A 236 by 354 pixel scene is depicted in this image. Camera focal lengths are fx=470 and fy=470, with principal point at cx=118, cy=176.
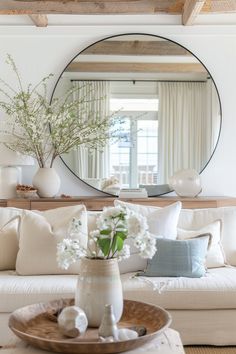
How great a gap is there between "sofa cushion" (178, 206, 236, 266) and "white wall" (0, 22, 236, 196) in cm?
111

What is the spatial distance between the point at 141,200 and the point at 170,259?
1.15 meters

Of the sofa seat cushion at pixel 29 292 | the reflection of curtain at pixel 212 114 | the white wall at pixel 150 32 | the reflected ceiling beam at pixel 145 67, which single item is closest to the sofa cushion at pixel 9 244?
the sofa seat cushion at pixel 29 292

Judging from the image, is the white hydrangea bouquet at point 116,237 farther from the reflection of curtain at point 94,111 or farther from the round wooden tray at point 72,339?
the reflection of curtain at point 94,111

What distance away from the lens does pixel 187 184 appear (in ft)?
14.1

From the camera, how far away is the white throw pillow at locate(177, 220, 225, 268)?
3275mm

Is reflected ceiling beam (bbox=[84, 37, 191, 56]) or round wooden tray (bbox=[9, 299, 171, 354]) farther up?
reflected ceiling beam (bbox=[84, 37, 191, 56])

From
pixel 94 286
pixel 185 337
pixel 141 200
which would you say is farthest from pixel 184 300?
pixel 141 200

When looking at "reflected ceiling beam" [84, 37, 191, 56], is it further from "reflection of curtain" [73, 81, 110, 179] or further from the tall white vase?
the tall white vase

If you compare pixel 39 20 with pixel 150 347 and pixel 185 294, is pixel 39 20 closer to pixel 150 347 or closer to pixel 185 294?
pixel 185 294

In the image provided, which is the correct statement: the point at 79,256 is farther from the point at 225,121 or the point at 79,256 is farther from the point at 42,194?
the point at 225,121

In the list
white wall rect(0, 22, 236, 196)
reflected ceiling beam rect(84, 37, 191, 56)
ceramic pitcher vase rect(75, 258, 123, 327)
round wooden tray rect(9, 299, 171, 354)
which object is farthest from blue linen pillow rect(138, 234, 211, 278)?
reflected ceiling beam rect(84, 37, 191, 56)

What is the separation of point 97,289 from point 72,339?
23cm

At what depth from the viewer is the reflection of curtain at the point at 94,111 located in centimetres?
460

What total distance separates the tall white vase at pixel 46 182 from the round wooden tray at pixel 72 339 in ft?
6.90
